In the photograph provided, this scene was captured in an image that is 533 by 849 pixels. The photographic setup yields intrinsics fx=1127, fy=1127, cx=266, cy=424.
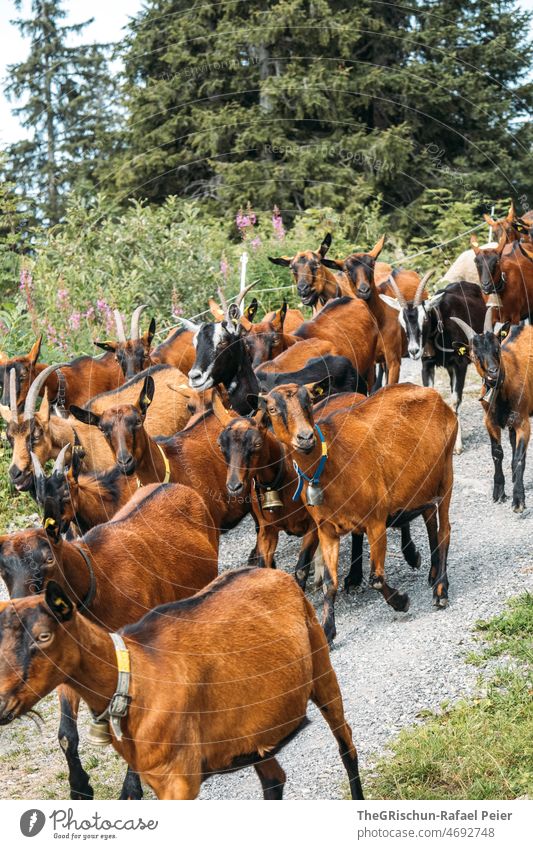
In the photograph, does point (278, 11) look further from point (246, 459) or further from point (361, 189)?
point (246, 459)

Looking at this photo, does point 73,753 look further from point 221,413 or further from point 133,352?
point 133,352

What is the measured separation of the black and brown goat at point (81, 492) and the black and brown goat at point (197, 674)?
2.20 meters

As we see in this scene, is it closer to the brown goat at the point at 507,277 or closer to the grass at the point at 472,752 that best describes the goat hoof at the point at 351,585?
the grass at the point at 472,752

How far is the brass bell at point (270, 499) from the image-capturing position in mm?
8914

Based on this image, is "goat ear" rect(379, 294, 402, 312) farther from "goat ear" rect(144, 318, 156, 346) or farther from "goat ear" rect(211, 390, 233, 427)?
"goat ear" rect(211, 390, 233, 427)

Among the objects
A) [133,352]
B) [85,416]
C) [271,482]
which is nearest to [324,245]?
[133,352]

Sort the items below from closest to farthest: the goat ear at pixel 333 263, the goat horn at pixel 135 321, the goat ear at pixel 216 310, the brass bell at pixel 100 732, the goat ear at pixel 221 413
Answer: the brass bell at pixel 100 732
the goat ear at pixel 221 413
the goat ear at pixel 216 310
the goat horn at pixel 135 321
the goat ear at pixel 333 263

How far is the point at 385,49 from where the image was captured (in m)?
9.67

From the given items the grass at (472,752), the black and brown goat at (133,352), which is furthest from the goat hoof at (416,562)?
the black and brown goat at (133,352)

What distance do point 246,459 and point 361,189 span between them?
2.50 metres

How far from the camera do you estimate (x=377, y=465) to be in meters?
Answer: 8.90

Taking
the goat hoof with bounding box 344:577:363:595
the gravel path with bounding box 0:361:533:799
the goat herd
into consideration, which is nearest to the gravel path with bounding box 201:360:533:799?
the gravel path with bounding box 0:361:533:799

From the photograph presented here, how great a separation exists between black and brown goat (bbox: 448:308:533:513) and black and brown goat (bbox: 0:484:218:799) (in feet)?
14.3
